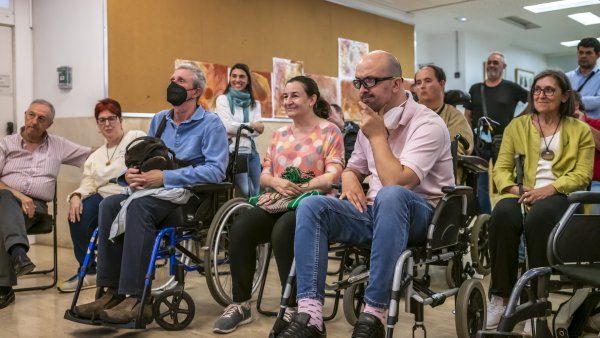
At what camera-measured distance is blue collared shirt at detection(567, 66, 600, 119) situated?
3947 mm

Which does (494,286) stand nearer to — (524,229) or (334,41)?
(524,229)

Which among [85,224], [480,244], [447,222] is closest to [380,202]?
[447,222]

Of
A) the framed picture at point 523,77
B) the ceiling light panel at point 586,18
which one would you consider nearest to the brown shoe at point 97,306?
the ceiling light panel at point 586,18

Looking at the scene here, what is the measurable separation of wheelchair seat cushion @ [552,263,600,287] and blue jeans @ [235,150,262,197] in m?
2.71

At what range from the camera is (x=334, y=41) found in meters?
6.87

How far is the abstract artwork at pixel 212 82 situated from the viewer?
5403 millimetres

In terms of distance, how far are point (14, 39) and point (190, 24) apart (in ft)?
4.80

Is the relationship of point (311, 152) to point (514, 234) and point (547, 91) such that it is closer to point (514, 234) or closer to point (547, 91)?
point (514, 234)

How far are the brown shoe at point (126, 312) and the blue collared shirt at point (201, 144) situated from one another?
1.96ft

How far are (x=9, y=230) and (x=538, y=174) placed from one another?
2.66m

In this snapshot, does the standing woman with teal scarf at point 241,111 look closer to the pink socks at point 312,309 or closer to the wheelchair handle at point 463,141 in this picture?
the wheelchair handle at point 463,141

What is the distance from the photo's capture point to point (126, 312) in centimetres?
255

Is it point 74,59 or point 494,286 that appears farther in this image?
point 74,59

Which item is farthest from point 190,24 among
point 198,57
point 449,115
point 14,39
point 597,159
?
point 597,159
